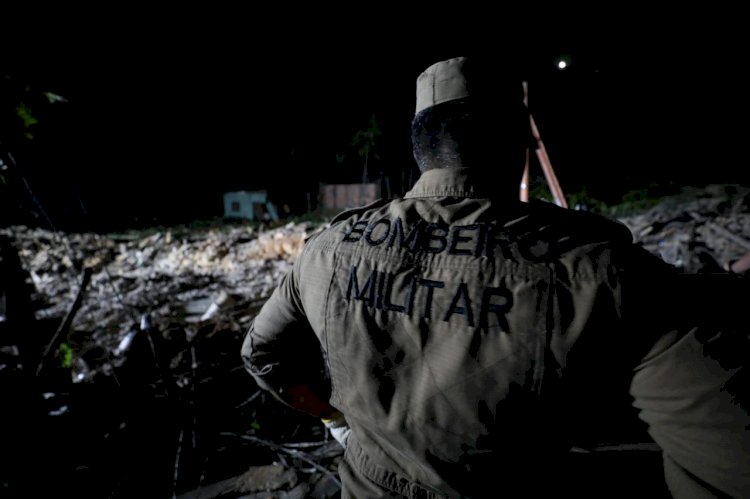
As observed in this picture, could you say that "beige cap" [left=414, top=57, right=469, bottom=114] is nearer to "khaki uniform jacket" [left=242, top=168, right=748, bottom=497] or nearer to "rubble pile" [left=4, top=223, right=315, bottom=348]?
"khaki uniform jacket" [left=242, top=168, right=748, bottom=497]

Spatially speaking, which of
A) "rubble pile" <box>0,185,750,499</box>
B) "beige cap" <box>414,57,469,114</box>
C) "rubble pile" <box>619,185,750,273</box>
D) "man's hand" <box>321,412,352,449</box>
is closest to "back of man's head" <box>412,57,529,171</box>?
"beige cap" <box>414,57,469,114</box>

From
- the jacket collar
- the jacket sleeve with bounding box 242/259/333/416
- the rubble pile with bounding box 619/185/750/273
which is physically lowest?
the rubble pile with bounding box 619/185/750/273

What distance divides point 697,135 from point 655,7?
4520 mm

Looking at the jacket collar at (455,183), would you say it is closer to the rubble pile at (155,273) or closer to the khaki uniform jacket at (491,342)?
the khaki uniform jacket at (491,342)

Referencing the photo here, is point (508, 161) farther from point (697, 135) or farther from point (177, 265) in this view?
point (697, 135)

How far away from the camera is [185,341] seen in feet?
12.6

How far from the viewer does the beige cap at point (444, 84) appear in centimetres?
117

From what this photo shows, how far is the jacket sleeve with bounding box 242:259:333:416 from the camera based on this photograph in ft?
4.54

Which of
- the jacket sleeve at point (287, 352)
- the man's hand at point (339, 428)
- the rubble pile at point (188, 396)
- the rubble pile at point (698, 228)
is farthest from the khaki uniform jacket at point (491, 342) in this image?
the rubble pile at point (698, 228)

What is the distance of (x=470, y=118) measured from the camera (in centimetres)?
112

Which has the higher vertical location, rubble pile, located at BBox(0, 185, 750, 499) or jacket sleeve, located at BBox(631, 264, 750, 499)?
jacket sleeve, located at BBox(631, 264, 750, 499)

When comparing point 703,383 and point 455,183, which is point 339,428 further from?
point 703,383

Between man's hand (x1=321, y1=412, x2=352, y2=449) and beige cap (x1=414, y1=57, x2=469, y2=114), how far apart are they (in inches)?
52.7

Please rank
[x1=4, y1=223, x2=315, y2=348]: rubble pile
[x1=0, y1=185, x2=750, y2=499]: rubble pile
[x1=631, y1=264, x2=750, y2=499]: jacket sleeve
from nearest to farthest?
[x1=631, y1=264, x2=750, y2=499]: jacket sleeve
[x1=0, y1=185, x2=750, y2=499]: rubble pile
[x1=4, y1=223, x2=315, y2=348]: rubble pile
